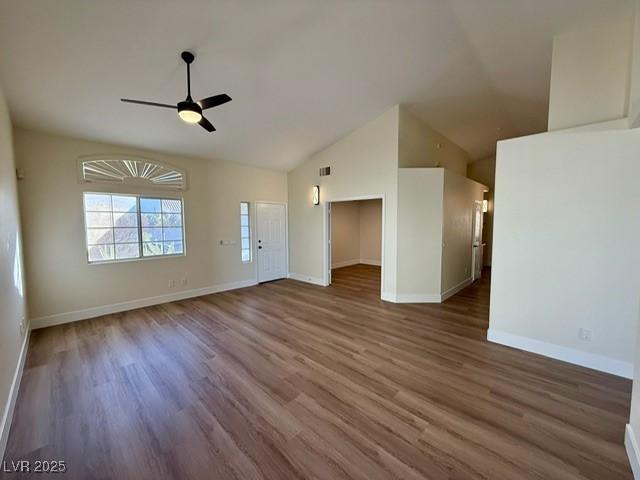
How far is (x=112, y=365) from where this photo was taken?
9.73ft

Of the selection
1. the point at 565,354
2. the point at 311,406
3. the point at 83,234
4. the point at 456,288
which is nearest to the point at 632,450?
the point at 565,354

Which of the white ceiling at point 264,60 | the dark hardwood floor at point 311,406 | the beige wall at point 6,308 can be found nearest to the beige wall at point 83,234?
the white ceiling at point 264,60

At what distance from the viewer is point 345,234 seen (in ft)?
31.0

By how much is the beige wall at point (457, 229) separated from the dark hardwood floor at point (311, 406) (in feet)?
5.21

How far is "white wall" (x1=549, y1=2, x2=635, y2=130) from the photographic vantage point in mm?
2896

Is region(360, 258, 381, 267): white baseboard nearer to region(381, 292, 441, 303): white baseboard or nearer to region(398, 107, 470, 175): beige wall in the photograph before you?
region(398, 107, 470, 175): beige wall

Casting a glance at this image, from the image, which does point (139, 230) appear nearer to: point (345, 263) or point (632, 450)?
point (345, 263)

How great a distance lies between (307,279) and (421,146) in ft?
13.7

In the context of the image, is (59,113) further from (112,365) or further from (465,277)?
(465,277)

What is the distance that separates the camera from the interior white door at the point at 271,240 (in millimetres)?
6742

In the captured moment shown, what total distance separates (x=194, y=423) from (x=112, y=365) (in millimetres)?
1607

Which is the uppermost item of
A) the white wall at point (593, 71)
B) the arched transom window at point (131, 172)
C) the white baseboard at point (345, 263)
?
the white wall at point (593, 71)

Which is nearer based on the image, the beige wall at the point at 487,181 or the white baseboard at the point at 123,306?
the white baseboard at the point at 123,306

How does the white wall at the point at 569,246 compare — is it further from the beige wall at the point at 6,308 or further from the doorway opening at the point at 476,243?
the beige wall at the point at 6,308
